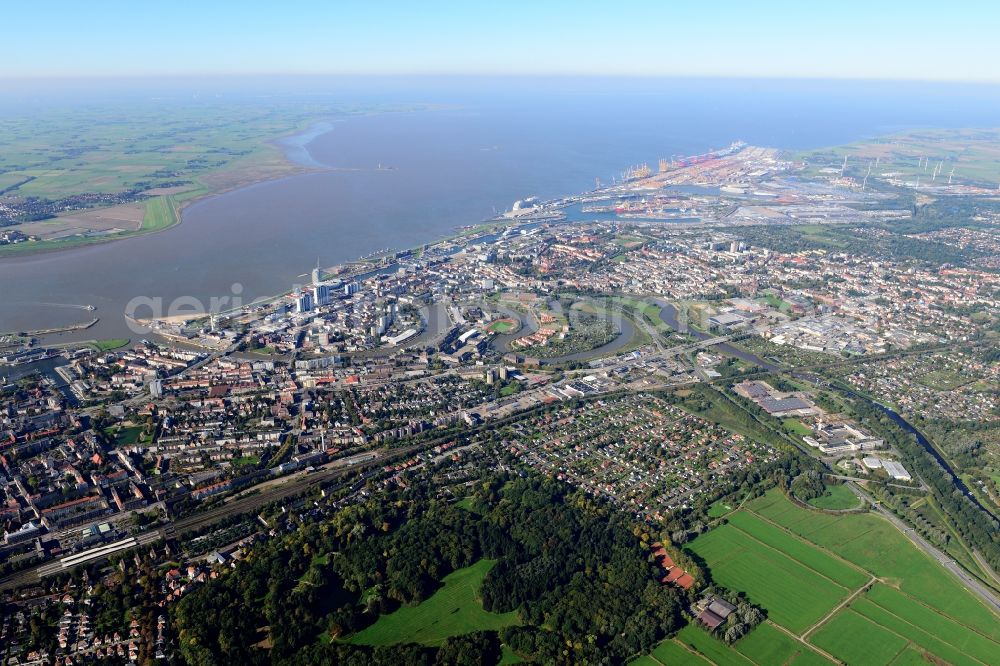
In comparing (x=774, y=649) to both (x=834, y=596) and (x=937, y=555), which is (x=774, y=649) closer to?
(x=834, y=596)

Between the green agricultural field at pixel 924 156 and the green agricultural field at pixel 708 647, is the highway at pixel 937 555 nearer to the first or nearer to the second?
the green agricultural field at pixel 708 647

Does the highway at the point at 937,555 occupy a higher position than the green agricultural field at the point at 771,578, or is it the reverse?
the green agricultural field at the point at 771,578

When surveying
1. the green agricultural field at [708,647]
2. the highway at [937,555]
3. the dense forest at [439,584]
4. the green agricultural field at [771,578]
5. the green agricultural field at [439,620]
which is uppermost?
the dense forest at [439,584]

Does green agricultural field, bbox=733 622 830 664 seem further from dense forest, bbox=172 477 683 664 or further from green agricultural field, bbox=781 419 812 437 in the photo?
green agricultural field, bbox=781 419 812 437

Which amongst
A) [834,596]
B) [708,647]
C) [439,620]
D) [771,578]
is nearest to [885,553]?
[834,596]

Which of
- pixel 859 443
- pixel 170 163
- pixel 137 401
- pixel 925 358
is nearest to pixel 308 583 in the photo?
pixel 137 401

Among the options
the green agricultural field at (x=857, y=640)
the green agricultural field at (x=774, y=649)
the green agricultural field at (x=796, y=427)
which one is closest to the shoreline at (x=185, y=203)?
the green agricultural field at (x=796, y=427)

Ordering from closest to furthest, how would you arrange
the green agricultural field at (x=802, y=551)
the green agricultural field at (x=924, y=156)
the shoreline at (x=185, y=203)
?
1. the green agricultural field at (x=802, y=551)
2. the shoreline at (x=185, y=203)
3. the green agricultural field at (x=924, y=156)
